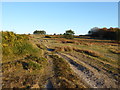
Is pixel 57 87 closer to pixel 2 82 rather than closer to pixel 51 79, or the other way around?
pixel 51 79

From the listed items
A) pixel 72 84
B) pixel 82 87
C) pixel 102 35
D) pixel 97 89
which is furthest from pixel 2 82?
pixel 102 35

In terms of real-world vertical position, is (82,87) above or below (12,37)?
below

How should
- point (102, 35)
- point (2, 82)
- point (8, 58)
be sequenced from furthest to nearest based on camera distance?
1. point (102, 35)
2. point (8, 58)
3. point (2, 82)

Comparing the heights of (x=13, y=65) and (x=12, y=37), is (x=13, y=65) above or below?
below

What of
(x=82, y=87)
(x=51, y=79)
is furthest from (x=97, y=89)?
(x=51, y=79)

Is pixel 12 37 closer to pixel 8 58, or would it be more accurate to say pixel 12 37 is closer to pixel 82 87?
pixel 8 58

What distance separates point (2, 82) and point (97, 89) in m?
6.32

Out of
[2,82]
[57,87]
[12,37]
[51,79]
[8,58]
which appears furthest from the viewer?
[12,37]

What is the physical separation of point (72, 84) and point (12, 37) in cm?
1253

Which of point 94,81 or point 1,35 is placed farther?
point 1,35

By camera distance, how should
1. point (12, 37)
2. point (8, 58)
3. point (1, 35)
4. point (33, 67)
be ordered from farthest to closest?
1. point (12, 37)
2. point (1, 35)
3. point (8, 58)
4. point (33, 67)

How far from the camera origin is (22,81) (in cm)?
921

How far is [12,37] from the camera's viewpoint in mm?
18266

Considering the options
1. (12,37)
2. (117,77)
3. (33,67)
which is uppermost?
(12,37)
